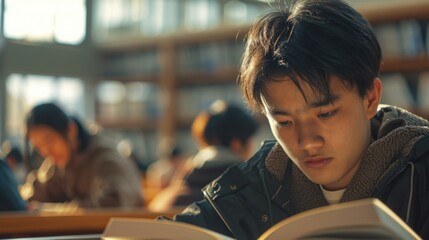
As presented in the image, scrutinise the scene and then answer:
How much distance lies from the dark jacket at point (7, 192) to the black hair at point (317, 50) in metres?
1.62

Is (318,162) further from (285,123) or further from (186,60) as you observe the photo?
(186,60)

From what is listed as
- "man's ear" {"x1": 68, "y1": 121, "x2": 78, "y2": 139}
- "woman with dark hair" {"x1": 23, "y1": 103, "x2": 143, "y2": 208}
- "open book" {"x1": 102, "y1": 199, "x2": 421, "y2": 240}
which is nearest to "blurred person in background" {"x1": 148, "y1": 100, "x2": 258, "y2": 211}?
"woman with dark hair" {"x1": 23, "y1": 103, "x2": 143, "y2": 208}

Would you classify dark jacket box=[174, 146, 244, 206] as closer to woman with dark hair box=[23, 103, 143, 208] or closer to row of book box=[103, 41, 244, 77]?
woman with dark hair box=[23, 103, 143, 208]

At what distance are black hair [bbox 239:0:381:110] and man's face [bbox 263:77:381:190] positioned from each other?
17 millimetres

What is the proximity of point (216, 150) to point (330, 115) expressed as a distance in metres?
2.26

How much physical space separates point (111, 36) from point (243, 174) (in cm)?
770

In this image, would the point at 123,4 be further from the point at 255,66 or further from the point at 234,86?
the point at 255,66

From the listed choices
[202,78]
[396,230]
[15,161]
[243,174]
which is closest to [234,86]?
[202,78]

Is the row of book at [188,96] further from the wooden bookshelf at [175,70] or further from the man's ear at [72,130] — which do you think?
the man's ear at [72,130]

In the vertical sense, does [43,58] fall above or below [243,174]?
below

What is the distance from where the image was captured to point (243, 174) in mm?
1617

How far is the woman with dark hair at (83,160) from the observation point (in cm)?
366

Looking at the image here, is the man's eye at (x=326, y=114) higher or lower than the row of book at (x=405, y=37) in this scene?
higher

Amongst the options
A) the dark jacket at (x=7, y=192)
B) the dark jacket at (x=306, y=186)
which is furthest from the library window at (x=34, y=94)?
the dark jacket at (x=306, y=186)
